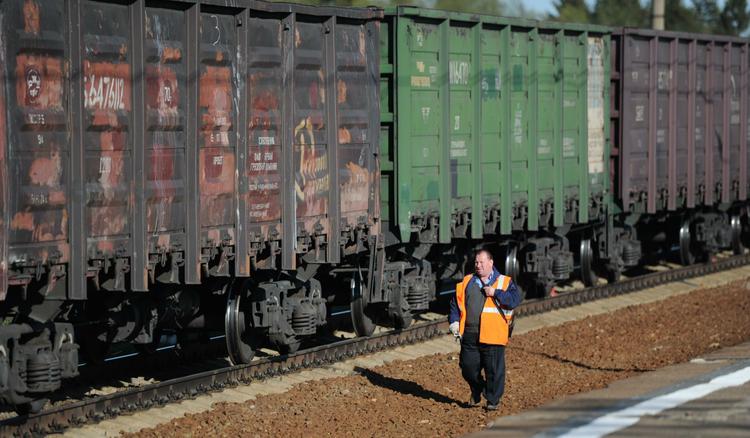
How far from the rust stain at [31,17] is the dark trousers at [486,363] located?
4.34 meters

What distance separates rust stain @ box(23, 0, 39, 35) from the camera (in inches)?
428

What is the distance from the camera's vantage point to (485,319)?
39.0 ft

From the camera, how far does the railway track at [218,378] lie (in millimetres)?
11766

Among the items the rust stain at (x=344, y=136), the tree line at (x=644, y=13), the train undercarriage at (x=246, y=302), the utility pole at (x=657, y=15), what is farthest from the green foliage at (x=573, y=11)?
the rust stain at (x=344, y=136)

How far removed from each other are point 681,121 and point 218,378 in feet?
42.3

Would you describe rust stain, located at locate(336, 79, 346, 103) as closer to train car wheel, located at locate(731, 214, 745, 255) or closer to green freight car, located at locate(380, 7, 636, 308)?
green freight car, located at locate(380, 7, 636, 308)

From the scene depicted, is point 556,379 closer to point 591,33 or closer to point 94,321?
point 94,321

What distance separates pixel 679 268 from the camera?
81.6 ft

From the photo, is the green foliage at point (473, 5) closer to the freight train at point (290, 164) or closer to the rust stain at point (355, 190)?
the freight train at point (290, 164)

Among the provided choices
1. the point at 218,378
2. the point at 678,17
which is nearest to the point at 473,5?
the point at 678,17

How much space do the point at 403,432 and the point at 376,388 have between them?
2.31m

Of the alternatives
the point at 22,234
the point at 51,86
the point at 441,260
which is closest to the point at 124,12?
the point at 51,86

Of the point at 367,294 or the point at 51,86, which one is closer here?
the point at 51,86

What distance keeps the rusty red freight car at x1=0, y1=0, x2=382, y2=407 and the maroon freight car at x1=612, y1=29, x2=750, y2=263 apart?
7596mm
